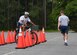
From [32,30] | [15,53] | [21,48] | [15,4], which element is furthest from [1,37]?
[15,4]

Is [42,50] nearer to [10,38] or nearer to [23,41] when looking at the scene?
[23,41]


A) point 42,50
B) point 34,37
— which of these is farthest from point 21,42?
point 34,37

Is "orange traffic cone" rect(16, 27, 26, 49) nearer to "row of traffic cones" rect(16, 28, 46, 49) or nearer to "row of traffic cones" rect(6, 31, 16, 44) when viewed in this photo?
"row of traffic cones" rect(16, 28, 46, 49)

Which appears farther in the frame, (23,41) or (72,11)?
(72,11)

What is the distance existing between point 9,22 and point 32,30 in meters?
49.3

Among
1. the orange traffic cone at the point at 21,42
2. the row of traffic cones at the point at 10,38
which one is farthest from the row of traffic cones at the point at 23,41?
the row of traffic cones at the point at 10,38

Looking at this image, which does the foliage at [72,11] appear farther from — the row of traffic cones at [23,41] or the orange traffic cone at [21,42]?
the orange traffic cone at [21,42]

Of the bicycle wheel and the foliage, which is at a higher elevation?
the foliage

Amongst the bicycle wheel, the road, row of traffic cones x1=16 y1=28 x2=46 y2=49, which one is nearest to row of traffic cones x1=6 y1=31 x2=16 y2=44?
the bicycle wheel

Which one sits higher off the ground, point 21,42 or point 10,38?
point 21,42

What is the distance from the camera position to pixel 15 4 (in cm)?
7000

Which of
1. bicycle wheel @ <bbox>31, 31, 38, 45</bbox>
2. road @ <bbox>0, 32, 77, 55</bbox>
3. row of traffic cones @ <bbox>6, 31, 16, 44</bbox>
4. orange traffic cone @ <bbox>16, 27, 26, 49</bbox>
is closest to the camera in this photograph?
road @ <bbox>0, 32, 77, 55</bbox>

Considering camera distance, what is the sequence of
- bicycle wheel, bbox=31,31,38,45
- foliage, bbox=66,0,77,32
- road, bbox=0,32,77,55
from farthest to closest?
foliage, bbox=66,0,77,32 < bicycle wheel, bbox=31,31,38,45 < road, bbox=0,32,77,55

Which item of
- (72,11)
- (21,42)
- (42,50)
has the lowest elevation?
(42,50)
